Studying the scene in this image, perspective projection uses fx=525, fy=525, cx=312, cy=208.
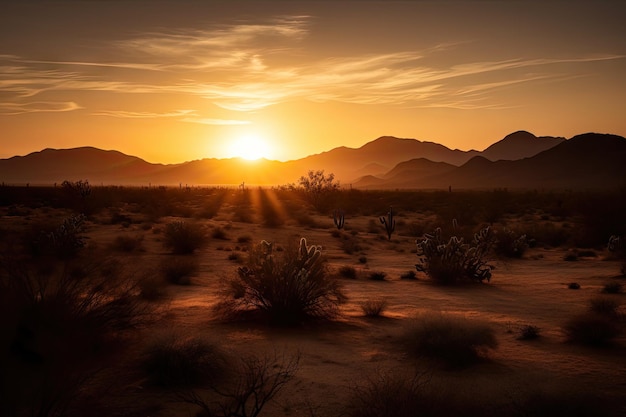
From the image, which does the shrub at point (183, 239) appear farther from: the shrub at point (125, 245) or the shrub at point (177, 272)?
the shrub at point (177, 272)

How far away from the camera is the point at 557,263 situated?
1980 cm

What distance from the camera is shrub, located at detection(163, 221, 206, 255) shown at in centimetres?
2073

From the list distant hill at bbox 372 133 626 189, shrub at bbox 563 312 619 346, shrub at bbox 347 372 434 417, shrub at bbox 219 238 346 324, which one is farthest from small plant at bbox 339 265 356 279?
distant hill at bbox 372 133 626 189

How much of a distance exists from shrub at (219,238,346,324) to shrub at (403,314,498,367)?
7.91 ft

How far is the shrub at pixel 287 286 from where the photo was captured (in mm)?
9953

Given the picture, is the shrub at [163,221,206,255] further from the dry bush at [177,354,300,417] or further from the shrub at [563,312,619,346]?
the shrub at [563,312,619,346]

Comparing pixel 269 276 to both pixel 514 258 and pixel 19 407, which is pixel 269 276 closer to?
pixel 19 407

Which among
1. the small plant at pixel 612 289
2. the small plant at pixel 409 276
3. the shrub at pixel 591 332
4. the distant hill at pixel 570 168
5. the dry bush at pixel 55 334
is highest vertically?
the distant hill at pixel 570 168

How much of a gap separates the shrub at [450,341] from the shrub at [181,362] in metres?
2.94

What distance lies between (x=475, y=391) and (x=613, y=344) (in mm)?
3487

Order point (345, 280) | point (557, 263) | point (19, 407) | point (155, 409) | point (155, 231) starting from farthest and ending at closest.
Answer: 1. point (155, 231)
2. point (557, 263)
3. point (345, 280)
4. point (155, 409)
5. point (19, 407)

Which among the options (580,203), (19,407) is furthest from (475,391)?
(580,203)

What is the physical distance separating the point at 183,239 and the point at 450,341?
14975mm

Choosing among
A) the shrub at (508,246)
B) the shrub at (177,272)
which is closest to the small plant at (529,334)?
the shrub at (177,272)
